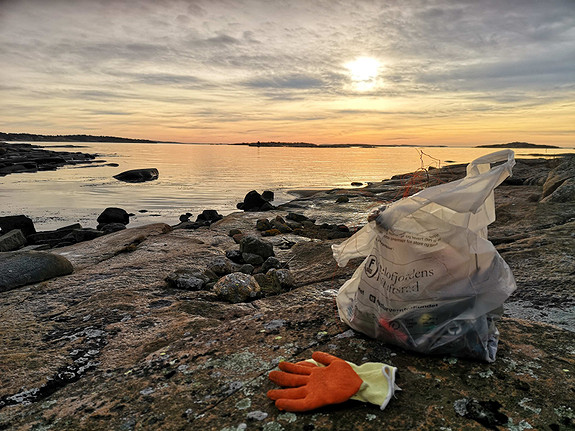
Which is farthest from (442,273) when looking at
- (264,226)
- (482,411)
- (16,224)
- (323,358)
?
(16,224)

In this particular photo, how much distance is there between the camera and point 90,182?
97.1 ft

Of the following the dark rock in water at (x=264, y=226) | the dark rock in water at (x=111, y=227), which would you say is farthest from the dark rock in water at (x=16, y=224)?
the dark rock in water at (x=264, y=226)

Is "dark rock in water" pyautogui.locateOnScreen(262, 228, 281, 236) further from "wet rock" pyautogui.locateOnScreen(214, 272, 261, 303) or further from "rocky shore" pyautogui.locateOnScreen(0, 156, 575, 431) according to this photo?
"wet rock" pyautogui.locateOnScreen(214, 272, 261, 303)

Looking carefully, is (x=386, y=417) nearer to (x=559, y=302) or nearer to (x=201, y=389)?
(x=201, y=389)

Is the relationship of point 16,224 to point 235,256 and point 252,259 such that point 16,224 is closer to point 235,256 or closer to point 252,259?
point 235,256

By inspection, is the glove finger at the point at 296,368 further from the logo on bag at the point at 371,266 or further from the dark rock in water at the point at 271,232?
the dark rock in water at the point at 271,232

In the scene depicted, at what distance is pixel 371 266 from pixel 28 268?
5443 mm

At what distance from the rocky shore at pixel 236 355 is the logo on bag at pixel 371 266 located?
1.43 ft

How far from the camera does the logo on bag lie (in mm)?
2377

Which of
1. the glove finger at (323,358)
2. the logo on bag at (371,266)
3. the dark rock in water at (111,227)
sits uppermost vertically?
the logo on bag at (371,266)

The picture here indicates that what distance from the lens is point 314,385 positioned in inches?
73.6

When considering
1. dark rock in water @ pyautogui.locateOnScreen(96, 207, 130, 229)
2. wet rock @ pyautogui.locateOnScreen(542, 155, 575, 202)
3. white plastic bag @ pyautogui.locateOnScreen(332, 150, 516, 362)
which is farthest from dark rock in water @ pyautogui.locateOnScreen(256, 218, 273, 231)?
white plastic bag @ pyautogui.locateOnScreen(332, 150, 516, 362)

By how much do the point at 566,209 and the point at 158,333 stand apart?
6.96 meters

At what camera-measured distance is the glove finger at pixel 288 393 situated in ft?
6.11
